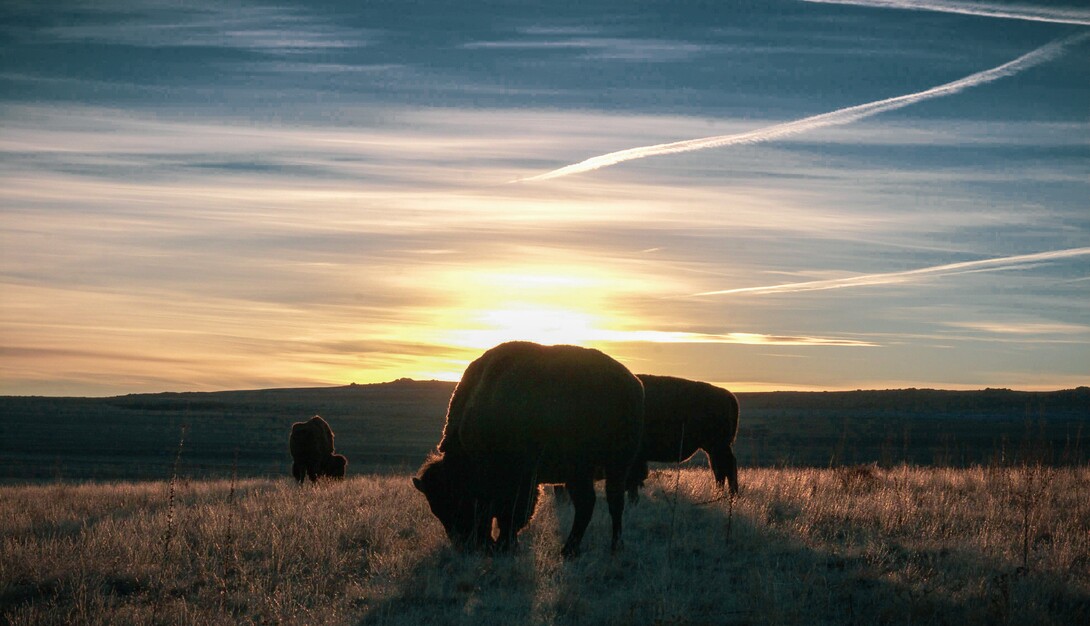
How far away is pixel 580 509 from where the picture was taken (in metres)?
10.1

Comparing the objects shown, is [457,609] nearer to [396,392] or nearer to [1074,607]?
[1074,607]

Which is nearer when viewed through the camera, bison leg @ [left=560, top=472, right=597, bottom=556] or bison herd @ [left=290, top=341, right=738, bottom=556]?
bison leg @ [left=560, top=472, right=597, bottom=556]

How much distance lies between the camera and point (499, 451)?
10.3m

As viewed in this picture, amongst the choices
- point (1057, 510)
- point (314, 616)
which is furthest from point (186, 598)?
point (1057, 510)

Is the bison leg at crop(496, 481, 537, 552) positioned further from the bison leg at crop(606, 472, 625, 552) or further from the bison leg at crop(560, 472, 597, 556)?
the bison leg at crop(606, 472, 625, 552)

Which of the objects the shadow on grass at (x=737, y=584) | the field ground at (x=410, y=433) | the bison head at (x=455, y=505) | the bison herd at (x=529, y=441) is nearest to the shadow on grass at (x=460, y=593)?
the shadow on grass at (x=737, y=584)

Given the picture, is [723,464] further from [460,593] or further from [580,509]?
[460,593]

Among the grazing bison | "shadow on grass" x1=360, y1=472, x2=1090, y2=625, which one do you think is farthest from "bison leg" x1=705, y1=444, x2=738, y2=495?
the grazing bison

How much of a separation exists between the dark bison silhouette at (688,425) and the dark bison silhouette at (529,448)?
16.7 ft

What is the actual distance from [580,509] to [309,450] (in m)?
13.5

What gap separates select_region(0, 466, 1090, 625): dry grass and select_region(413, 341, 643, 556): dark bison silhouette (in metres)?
0.44

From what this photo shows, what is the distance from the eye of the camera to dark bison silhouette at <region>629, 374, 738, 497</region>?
1563 cm

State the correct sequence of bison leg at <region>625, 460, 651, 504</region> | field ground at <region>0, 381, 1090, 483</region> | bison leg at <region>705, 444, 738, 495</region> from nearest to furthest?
bison leg at <region>625, 460, 651, 504</region>
bison leg at <region>705, 444, 738, 495</region>
field ground at <region>0, 381, 1090, 483</region>

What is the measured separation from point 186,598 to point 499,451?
3.57 meters
